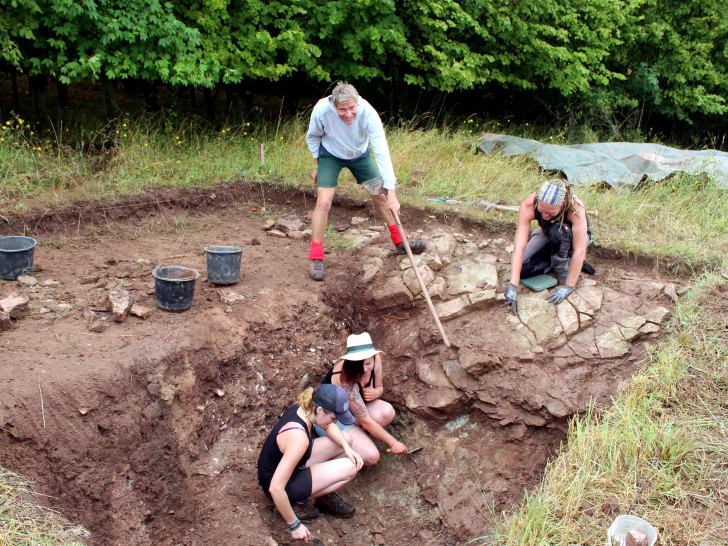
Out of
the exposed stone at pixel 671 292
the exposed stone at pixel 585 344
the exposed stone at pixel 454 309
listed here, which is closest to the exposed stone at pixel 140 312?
the exposed stone at pixel 454 309

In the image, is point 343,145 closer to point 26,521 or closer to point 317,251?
point 317,251

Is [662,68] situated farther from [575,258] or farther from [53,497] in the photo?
[53,497]

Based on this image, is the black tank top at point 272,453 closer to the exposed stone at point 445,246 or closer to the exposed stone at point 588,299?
the exposed stone at point 445,246

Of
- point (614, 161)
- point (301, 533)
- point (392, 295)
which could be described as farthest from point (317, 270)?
point (614, 161)

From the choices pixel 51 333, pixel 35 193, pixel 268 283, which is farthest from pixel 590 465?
pixel 35 193

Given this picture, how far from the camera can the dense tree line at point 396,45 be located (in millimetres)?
6141

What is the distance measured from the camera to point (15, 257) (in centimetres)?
438

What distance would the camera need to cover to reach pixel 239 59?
726 cm

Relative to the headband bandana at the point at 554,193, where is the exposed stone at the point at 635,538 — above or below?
below

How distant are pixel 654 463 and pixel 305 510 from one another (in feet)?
7.56

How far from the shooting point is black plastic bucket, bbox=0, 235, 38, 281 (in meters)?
4.36

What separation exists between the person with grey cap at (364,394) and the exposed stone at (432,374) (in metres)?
0.35

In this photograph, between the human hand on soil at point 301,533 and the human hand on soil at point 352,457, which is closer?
the human hand on soil at point 301,533

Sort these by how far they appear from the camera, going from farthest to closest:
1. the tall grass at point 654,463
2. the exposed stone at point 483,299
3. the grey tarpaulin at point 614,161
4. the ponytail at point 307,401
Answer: the grey tarpaulin at point 614,161, the exposed stone at point 483,299, the ponytail at point 307,401, the tall grass at point 654,463
